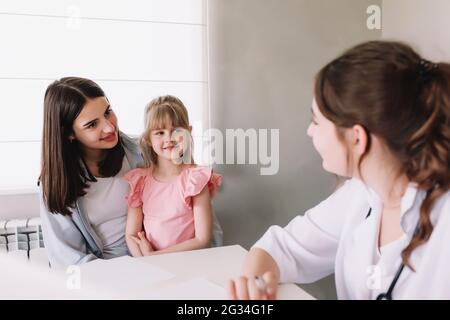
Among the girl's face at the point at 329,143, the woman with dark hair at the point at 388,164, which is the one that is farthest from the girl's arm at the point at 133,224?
the girl's face at the point at 329,143

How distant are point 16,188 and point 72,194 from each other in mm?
483

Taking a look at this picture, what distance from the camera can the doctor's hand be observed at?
0.88 m

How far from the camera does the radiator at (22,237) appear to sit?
1.70 m

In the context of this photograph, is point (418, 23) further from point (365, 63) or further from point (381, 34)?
point (365, 63)

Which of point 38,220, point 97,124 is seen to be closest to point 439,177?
point 97,124

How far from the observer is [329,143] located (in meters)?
0.91

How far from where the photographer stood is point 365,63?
0.82 m

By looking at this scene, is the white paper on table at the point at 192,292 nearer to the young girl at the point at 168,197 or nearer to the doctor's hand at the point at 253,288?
the doctor's hand at the point at 253,288

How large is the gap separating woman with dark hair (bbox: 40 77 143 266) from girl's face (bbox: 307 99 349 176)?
0.81 metres

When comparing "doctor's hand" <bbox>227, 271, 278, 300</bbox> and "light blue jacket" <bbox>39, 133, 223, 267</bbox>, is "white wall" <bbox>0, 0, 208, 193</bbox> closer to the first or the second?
"light blue jacket" <bbox>39, 133, 223, 267</bbox>

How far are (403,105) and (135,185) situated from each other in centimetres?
101

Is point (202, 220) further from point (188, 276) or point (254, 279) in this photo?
point (254, 279)

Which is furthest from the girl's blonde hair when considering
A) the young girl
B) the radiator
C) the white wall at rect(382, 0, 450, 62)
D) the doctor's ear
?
the white wall at rect(382, 0, 450, 62)

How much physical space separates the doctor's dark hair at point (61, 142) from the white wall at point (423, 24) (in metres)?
1.23
